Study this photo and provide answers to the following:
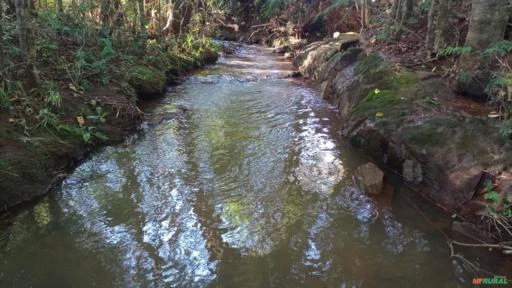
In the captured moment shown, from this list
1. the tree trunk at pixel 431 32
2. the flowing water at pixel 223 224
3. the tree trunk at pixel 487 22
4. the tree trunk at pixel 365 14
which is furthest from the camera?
the tree trunk at pixel 365 14

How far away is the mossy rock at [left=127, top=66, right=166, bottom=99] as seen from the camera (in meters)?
9.45

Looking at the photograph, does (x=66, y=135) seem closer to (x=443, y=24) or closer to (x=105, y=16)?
(x=105, y=16)

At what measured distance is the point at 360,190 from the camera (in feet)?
17.5

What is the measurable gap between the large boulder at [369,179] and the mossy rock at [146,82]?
19.8 ft

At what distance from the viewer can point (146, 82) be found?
9.77 metres

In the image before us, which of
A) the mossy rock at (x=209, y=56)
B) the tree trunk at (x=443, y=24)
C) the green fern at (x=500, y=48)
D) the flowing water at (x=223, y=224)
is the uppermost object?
the tree trunk at (x=443, y=24)

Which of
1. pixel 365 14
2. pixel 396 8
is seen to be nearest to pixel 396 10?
pixel 396 8

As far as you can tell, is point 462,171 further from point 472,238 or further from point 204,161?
point 204,161

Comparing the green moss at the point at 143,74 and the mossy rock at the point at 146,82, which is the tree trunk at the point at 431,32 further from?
the green moss at the point at 143,74

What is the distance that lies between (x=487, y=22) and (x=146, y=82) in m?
7.32

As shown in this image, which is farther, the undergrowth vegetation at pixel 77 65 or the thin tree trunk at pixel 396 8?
the thin tree trunk at pixel 396 8

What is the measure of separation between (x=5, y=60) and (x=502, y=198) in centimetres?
728

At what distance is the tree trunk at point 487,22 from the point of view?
5961 millimetres

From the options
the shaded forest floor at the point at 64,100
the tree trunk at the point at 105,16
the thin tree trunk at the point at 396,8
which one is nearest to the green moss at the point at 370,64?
the thin tree trunk at the point at 396,8
